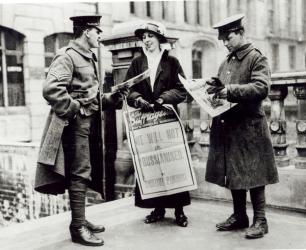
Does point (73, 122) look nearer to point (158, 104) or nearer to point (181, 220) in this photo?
point (158, 104)

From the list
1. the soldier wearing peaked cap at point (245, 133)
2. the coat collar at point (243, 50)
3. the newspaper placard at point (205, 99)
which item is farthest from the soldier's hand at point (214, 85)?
the coat collar at point (243, 50)

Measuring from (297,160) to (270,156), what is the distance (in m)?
0.86

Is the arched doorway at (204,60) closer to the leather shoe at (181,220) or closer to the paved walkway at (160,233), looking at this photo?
the paved walkway at (160,233)

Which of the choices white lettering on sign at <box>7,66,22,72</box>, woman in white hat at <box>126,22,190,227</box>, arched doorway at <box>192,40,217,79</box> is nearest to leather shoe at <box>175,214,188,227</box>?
woman in white hat at <box>126,22,190,227</box>

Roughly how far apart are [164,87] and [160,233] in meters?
1.39

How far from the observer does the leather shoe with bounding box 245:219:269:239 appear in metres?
3.87

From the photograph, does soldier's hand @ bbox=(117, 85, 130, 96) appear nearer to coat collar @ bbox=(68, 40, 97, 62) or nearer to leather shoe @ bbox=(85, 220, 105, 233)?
coat collar @ bbox=(68, 40, 97, 62)

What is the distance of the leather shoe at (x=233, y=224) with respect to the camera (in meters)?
4.15

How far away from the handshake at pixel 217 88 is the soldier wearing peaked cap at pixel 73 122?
1004 mm

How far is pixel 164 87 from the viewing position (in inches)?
175

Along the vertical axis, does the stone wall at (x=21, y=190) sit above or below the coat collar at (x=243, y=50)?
below

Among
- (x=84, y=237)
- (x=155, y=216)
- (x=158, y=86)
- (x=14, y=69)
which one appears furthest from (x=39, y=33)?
(x=84, y=237)

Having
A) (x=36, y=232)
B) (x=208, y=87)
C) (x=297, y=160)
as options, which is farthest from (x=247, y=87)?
(x=36, y=232)

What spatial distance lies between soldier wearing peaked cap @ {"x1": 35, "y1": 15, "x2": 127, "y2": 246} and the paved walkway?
264 mm
